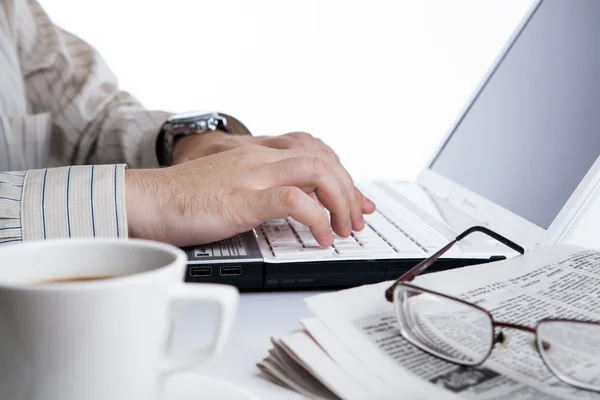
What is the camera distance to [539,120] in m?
1.10

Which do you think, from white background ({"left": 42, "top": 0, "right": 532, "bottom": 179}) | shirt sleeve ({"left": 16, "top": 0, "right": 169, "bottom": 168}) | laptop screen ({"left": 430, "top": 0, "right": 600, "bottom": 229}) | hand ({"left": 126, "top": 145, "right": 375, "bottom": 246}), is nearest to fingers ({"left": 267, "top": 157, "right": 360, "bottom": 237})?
hand ({"left": 126, "top": 145, "right": 375, "bottom": 246})

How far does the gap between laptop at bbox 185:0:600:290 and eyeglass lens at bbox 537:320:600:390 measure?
260 mm

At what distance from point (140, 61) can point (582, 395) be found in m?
3.09

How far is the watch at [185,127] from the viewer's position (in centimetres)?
127

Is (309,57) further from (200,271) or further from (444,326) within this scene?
(444,326)

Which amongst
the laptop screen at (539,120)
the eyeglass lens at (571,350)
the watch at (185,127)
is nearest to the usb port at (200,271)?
the eyeglass lens at (571,350)

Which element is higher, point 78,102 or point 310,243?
point 310,243

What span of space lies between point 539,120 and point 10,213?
75 cm

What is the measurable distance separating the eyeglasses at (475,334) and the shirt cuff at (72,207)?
0.34m

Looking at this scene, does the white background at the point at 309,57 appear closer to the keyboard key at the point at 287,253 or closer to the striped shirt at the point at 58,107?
→ the striped shirt at the point at 58,107

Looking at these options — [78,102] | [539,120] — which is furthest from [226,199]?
[78,102]

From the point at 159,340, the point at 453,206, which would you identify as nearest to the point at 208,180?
the point at 159,340

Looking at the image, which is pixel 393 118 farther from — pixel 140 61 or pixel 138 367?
pixel 138 367

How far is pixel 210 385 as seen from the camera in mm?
467
